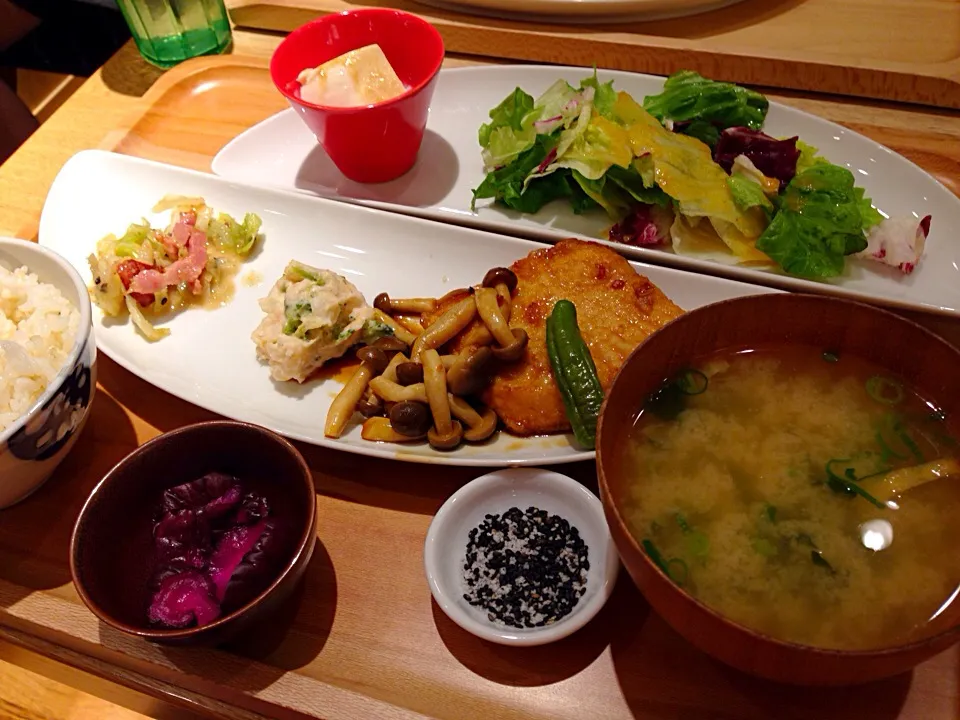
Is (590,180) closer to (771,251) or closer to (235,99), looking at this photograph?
(771,251)

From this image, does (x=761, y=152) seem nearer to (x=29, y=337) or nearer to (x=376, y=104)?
(x=376, y=104)

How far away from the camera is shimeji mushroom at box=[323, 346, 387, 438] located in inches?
76.2

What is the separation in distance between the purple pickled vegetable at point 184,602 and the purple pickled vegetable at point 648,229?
1554 mm

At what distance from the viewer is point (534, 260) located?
2189 mm

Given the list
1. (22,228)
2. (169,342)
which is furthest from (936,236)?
(22,228)

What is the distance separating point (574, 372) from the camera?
72.5 inches

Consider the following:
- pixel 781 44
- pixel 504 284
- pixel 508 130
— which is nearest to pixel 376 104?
pixel 508 130

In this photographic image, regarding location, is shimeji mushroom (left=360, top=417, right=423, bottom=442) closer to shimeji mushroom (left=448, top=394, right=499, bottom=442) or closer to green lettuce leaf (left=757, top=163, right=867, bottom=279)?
shimeji mushroom (left=448, top=394, right=499, bottom=442)

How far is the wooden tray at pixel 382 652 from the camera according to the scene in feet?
4.91

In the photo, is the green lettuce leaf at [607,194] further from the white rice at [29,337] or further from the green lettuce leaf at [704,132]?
the white rice at [29,337]

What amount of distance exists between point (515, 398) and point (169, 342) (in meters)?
1.06

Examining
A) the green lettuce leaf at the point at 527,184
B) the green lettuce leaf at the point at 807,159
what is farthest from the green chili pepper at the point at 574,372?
the green lettuce leaf at the point at 807,159

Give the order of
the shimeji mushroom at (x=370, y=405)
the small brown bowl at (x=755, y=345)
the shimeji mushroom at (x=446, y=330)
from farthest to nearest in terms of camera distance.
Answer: the shimeji mushroom at (x=446, y=330)
the shimeji mushroom at (x=370, y=405)
the small brown bowl at (x=755, y=345)

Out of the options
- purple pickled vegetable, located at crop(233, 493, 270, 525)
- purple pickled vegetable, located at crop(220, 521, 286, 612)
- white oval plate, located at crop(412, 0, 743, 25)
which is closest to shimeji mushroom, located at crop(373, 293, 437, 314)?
purple pickled vegetable, located at crop(233, 493, 270, 525)
